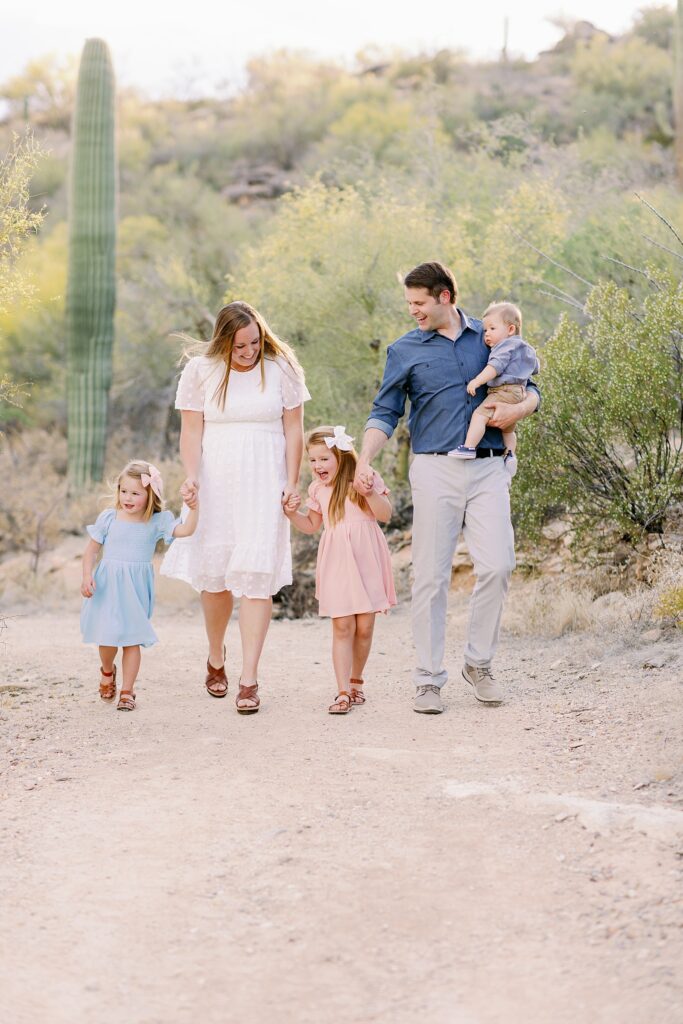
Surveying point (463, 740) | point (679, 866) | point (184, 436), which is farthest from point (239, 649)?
point (679, 866)

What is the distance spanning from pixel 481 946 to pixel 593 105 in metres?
29.6

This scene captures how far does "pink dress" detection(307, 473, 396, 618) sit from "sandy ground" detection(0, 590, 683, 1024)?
1.74 feet

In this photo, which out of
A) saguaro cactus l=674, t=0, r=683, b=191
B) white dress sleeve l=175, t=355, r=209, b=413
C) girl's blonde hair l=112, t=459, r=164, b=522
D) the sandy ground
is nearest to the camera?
the sandy ground

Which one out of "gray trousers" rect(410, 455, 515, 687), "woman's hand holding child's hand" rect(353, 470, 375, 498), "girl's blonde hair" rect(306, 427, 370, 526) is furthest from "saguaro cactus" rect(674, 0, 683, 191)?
"woman's hand holding child's hand" rect(353, 470, 375, 498)

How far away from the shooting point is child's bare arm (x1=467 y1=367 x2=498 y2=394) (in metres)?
5.53

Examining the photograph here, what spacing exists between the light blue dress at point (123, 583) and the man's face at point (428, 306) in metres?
1.52

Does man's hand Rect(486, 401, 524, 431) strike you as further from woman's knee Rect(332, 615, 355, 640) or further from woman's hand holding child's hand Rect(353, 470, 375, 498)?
woman's knee Rect(332, 615, 355, 640)

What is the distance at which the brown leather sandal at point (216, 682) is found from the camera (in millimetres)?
6293

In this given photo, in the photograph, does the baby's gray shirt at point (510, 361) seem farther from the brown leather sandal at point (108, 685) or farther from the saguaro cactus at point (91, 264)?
the saguaro cactus at point (91, 264)

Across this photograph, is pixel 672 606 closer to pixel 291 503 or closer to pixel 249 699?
pixel 291 503

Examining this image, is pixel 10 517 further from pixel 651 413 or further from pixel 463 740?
pixel 463 740

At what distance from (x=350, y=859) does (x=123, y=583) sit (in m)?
2.53

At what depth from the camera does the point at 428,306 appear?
5.59m

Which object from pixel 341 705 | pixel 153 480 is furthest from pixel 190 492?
pixel 341 705
